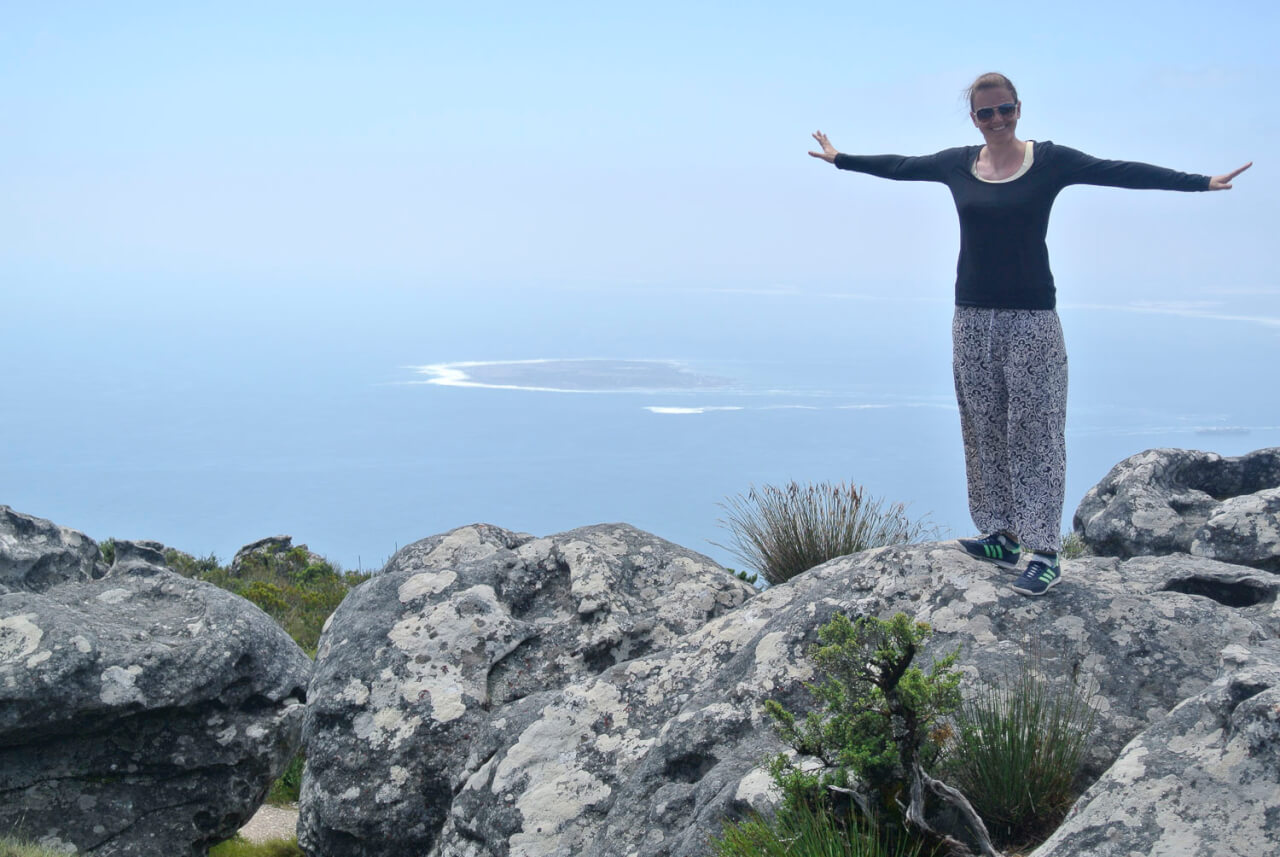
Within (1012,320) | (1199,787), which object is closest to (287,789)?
(1012,320)

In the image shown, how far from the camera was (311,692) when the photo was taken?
697cm

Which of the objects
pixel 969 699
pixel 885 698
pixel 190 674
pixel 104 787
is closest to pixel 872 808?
pixel 885 698

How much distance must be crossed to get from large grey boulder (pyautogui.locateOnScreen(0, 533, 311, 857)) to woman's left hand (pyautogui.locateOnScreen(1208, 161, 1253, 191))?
21.9 ft

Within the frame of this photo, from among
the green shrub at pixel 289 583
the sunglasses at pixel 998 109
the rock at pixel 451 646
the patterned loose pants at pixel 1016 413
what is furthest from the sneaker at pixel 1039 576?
the green shrub at pixel 289 583

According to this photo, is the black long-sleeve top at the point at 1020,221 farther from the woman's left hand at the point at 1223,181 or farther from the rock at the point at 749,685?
the rock at the point at 749,685

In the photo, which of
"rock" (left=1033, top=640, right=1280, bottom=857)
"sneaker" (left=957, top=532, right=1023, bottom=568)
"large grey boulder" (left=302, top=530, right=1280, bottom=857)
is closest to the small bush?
"large grey boulder" (left=302, top=530, right=1280, bottom=857)

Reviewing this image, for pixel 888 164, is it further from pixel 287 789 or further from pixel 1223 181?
pixel 287 789

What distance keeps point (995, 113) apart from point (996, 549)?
8.08ft

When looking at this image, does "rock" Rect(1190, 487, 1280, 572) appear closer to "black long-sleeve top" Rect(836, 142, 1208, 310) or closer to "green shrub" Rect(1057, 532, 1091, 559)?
"green shrub" Rect(1057, 532, 1091, 559)

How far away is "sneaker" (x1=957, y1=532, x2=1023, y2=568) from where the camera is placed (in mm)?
6371

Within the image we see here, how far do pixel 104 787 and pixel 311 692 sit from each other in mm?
1852

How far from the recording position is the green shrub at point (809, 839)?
3.80 metres

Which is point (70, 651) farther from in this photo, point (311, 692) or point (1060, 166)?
point (1060, 166)

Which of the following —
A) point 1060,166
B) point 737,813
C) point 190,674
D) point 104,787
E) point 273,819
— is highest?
point 1060,166
